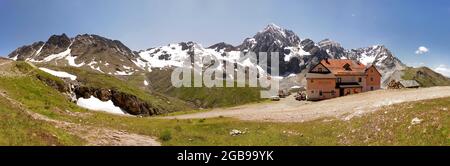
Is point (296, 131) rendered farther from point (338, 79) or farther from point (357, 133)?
point (338, 79)

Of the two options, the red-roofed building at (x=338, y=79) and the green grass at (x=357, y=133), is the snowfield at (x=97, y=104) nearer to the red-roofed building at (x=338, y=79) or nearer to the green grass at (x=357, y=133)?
the red-roofed building at (x=338, y=79)

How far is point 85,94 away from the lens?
509ft

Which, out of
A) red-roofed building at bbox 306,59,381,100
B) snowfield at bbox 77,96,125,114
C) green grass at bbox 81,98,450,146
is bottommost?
snowfield at bbox 77,96,125,114

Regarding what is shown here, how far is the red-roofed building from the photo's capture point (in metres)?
96.4

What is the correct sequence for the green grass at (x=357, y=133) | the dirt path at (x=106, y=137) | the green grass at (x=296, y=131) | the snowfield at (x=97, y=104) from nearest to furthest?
the green grass at (x=296, y=131) < the dirt path at (x=106, y=137) < the green grass at (x=357, y=133) < the snowfield at (x=97, y=104)

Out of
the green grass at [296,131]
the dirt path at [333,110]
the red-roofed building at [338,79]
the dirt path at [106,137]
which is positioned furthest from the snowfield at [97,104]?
the dirt path at [106,137]

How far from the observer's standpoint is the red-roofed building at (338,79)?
3794 inches

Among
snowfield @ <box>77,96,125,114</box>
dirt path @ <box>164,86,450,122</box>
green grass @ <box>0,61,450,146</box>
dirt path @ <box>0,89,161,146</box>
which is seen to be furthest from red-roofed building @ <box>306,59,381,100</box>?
snowfield @ <box>77,96,125,114</box>

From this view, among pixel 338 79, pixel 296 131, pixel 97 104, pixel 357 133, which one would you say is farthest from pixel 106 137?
pixel 97 104

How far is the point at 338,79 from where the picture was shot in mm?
100312

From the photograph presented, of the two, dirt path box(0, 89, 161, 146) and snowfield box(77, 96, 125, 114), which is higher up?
dirt path box(0, 89, 161, 146)

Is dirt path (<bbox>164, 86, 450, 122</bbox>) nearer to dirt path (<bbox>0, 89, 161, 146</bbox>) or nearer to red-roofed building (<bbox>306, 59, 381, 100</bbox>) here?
dirt path (<bbox>0, 89, 161, 146</bbox>)
